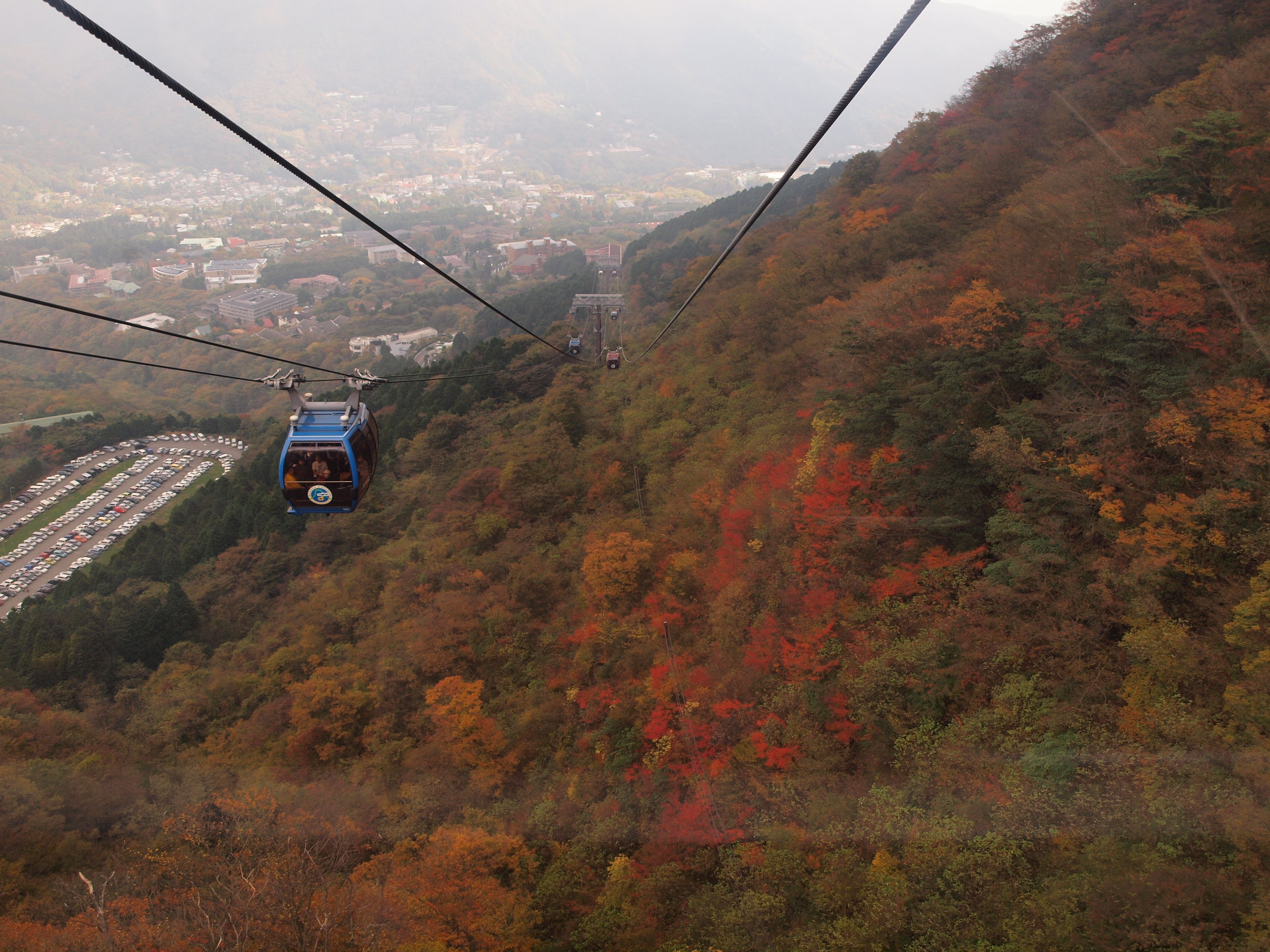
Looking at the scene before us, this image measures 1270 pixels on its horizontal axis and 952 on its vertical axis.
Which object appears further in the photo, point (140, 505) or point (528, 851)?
point (140, 505)

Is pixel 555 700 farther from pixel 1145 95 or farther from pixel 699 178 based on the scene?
pixel 699 178

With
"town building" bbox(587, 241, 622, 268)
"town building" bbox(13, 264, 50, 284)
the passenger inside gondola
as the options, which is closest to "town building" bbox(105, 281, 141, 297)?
"town building" bbox(13, 264, 50, 284)

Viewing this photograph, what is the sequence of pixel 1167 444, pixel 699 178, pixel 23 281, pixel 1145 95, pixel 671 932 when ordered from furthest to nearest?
1. pixel 699 178
2. pixel 23 281
3. pixel 1145 95
4. pixel 671 932
5. pixel 1167 444

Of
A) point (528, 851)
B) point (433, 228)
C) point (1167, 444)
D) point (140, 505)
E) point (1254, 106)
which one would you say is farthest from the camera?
point (433, 228)

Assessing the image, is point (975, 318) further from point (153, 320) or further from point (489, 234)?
point (489, 234)

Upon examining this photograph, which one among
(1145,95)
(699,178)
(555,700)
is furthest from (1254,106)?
(699,178)

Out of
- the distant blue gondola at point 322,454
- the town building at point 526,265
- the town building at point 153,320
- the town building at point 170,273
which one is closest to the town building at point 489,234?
the town building at point 526,265

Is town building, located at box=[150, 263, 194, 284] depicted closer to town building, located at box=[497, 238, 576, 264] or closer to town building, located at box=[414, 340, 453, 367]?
town building, located at box=[497, 238, 576, 264]
